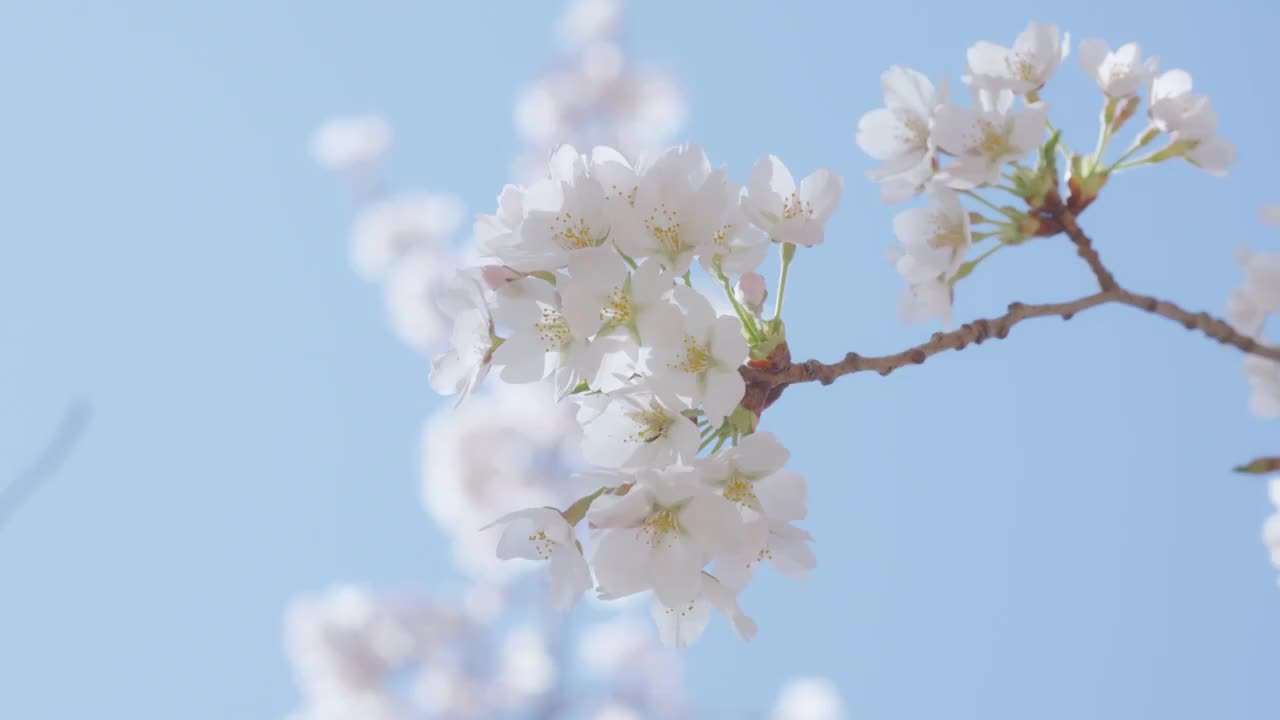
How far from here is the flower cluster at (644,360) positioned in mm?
981

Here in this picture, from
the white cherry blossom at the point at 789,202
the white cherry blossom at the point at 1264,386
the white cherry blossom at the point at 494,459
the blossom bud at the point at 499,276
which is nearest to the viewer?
the blossom bud at the point at 499,276

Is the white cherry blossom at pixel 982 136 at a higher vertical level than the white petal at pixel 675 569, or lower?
higher

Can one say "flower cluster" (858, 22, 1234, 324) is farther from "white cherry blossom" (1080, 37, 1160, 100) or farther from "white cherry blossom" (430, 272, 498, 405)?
"white cherry blossom" (430, 272, 498, 405)

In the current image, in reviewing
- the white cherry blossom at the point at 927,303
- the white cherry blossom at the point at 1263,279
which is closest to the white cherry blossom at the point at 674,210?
the white cherry blossom at the point at 927,303

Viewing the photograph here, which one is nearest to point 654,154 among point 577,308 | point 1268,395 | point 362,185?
point 577,308

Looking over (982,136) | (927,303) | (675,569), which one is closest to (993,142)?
(982,136)

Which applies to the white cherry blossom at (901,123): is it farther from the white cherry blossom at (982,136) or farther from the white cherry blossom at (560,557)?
the white cherry blossom at (560,557)

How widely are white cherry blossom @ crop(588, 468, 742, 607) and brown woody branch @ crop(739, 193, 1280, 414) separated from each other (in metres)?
0.16

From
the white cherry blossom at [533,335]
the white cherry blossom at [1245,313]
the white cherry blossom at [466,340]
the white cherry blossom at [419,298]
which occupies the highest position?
the white cherry blossom at [419,298]

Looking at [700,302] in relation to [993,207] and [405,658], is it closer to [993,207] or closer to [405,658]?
[993,207]

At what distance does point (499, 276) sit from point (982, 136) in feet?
1.88

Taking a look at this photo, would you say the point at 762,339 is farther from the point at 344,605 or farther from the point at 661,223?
the point at 344,605

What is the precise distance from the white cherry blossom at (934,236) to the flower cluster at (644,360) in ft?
0.67

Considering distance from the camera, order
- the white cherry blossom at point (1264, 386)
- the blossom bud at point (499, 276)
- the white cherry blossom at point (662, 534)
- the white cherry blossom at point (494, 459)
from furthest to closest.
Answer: the white cherry blossom at point (494, 459) < the white cherry blossom at point (1264, 386) < the blossom bud at point (499, 276) < the white cherry blossom at point (662, 534)
